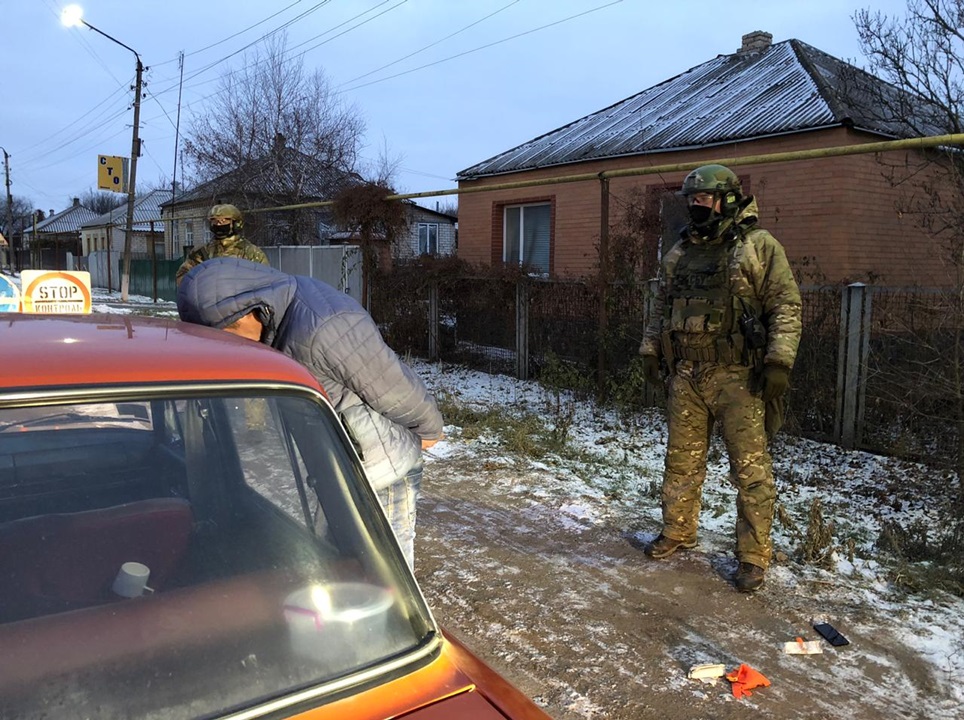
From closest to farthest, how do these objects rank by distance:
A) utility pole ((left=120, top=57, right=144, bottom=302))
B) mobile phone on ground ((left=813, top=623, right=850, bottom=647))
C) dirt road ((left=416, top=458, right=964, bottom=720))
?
dirt road ((left=416, top=458, right=964, bottom=720)), mobile phone on ground ((left=813, top=623, right=850, bottom=647)), utility pole ((left=120, top=57, right=144, bottom=302))

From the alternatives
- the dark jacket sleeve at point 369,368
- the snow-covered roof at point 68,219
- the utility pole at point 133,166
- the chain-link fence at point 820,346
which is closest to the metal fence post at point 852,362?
the chain-link fence at point 820,346

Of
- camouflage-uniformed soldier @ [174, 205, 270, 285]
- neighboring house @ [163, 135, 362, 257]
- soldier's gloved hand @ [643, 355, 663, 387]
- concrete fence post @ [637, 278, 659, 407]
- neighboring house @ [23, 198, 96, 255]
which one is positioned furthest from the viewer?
neighboring house @ [23, 198, 96, 255]

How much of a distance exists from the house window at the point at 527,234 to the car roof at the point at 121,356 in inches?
492

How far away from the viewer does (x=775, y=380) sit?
11.9ft

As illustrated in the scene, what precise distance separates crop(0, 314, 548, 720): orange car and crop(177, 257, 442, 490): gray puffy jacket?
Result: 0.38 m

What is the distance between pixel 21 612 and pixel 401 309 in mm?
10031

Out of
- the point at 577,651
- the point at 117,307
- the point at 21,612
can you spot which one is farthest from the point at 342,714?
the point at 117,307

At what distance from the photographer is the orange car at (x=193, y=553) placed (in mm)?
1330

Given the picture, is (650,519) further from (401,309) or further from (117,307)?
(117,307)

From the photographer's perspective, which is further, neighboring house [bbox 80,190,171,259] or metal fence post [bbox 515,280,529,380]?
neighboring house [bbox 80,190,171,259]

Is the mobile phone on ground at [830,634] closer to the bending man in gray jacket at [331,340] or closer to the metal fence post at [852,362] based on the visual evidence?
the bending man in gray jacket at [331,340]

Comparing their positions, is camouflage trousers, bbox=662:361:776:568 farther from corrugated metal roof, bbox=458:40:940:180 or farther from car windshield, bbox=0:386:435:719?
corrugated metal roof, bbox=458:40:940:180

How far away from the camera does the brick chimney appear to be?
48.8 ft

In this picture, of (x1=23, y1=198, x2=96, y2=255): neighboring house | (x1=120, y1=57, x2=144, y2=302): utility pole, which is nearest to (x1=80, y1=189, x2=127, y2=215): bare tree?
(x1=23, y1=198, x2=96, y2=255): neighboring house
